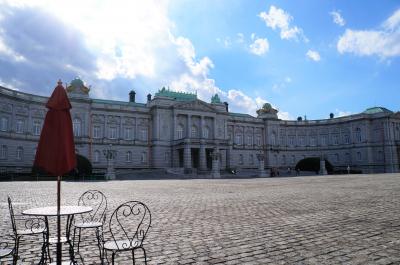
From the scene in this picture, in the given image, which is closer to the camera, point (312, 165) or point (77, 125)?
point (77, 125)

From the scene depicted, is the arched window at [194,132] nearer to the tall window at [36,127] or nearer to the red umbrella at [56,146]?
the tall window at [36,127]

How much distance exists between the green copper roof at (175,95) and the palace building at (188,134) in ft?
0.74

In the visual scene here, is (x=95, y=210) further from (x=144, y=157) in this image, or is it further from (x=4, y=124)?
(x=144, y=157)

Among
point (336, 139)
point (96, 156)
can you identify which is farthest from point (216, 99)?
point (336, 139)

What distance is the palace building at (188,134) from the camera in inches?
2317

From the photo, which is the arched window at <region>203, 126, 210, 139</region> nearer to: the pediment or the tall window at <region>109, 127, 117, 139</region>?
the pediment

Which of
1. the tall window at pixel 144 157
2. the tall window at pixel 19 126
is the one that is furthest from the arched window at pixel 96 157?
the tall window at pixel 19 126

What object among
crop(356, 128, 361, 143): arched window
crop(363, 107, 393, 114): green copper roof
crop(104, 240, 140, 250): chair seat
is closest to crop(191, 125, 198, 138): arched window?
crop(356, 128, 361, 143): arched window

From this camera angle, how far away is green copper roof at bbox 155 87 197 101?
75812mm

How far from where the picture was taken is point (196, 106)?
7556cm

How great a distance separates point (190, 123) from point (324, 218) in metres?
64.0

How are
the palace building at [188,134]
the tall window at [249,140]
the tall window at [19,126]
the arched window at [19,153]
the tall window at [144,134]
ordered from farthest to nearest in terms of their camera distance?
the tall window at [249,140] < the tall window at [144,134] < the palace building at [188,134] < the tall window at [19,126] < the arched window at [19,153]

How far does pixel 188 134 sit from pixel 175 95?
10712 millimetres

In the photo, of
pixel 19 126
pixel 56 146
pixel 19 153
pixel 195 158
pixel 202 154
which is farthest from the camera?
pixel 195 158
